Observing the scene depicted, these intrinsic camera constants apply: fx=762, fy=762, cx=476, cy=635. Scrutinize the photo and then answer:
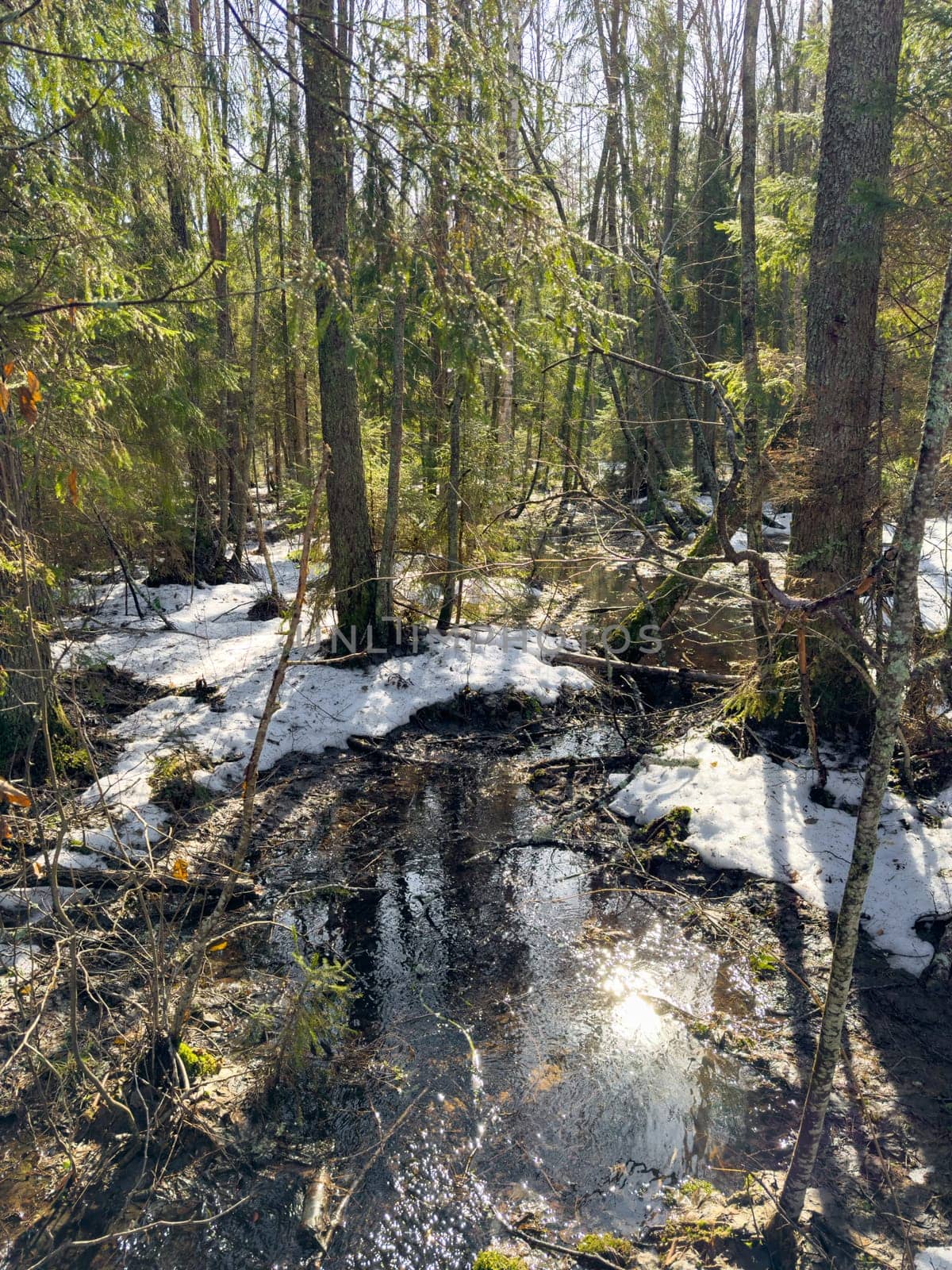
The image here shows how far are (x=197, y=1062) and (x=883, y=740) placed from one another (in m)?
3.75

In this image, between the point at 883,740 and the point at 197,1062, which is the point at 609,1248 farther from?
the point at 883,740

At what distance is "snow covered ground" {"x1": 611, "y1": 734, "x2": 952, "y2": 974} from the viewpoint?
5.05m

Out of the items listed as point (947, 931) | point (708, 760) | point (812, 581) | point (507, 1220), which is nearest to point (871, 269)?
point (812, 581)

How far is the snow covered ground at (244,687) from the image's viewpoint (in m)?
7.12

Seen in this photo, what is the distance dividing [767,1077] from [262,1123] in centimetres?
265

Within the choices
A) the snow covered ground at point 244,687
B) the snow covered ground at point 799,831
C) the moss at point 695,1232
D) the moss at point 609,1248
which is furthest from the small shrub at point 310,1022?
the snow covered ground at point 799,831

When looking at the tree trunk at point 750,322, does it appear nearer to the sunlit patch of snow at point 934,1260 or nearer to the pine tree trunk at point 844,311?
the pine tree trunk at point 844,311

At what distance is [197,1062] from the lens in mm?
4059

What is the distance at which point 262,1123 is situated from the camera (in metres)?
3.81

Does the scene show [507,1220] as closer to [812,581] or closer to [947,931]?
[947,931]

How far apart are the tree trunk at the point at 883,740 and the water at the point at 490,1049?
33.8 inches

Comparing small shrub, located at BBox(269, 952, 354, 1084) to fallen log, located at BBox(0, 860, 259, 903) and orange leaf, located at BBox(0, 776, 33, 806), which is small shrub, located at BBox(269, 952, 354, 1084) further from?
orange leaf, located at BBox(0, 776, 33, 806)

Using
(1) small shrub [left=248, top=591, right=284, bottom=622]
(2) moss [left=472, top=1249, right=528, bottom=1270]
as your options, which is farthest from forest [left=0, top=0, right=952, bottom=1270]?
(1) small shrub [left=248, top=591, right=284, bottom=622]

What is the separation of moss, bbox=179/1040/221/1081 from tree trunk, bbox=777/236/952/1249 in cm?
283
